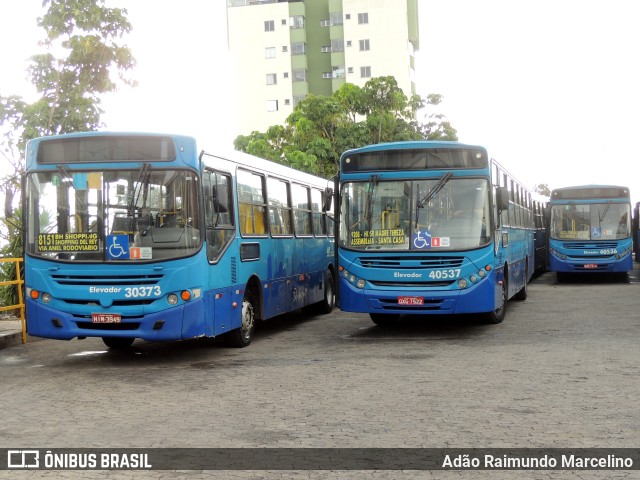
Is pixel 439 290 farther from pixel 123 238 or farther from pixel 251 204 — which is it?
pixel 123 238

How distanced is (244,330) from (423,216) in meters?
3.14

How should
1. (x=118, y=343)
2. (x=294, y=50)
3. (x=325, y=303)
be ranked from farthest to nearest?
(x=294, y=50) < (x=325, y=303) < (x=118, y=343)

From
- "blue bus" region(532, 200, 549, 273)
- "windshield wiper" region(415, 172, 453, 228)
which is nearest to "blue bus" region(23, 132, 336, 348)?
"windshield wiper" region(415, 172, 453, 228)

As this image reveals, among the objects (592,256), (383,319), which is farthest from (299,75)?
(383,319)

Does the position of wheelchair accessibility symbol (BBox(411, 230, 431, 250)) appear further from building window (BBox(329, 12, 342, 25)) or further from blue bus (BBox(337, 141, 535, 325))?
building window (BBox(329, 12, 342, 25))

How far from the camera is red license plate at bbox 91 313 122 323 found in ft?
36.0

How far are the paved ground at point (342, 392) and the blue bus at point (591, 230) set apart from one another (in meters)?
12.3

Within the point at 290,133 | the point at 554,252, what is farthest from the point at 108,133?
the point at 290,133

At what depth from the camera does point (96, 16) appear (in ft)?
60.5

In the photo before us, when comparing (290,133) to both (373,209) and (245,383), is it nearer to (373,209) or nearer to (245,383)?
(373,209)

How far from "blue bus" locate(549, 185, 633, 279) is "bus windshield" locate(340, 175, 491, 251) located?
47.9ft

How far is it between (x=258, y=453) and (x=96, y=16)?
1394cm

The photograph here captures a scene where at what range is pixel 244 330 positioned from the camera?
512 inches

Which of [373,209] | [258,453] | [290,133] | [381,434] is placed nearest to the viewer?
[258,453]
